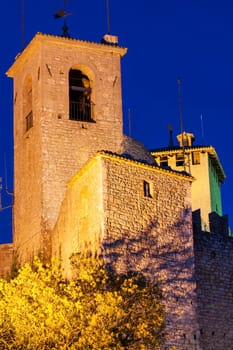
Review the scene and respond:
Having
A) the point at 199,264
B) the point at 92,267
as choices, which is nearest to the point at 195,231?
the point at 199,264

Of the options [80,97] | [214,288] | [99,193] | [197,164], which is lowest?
[214,288]

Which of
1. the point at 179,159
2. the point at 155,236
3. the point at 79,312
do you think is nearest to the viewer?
the point at 79,312

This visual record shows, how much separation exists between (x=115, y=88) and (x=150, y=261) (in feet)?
31.6

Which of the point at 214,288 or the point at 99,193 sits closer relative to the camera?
the point at 99,193

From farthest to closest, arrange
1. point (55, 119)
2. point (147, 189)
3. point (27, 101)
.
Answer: point (27, 101)
point (55, 119)
point (147, 189)

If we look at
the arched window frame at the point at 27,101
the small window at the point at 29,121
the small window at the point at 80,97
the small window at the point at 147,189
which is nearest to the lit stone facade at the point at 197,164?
the small window at the point at 80,97

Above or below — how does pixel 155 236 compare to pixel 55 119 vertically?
below

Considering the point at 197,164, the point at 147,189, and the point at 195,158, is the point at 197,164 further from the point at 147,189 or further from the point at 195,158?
the point at 147,189

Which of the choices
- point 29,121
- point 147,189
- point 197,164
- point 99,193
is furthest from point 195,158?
point 99,193

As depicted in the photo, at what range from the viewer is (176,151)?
53562mm

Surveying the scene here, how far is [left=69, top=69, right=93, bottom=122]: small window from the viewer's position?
3647 cm

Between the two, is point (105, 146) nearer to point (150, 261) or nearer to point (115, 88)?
point (115, 88)

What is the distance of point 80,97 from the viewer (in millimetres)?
37031

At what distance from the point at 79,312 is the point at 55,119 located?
36.3 feet
